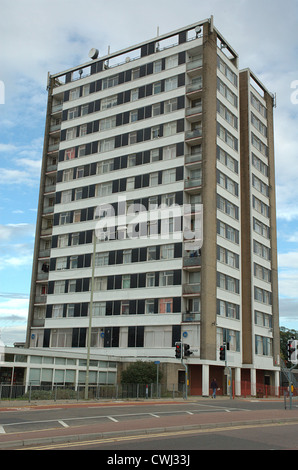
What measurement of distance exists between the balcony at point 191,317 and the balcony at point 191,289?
1.81 meters

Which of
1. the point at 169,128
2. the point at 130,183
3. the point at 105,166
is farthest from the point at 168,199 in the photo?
the point at 105,166

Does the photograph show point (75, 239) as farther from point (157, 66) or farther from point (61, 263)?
point (157, 66)

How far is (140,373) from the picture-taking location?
42.8 m

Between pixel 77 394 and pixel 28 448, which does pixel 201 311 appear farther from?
pixel 28 448

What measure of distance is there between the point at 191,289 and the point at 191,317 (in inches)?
106

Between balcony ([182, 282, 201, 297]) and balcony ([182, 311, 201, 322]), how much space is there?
1814mm

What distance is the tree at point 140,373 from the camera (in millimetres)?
42688

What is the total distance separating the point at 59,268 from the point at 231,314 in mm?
20671

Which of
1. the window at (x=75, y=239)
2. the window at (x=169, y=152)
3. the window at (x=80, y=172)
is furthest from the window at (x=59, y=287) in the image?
the window at (x=169, y=152)

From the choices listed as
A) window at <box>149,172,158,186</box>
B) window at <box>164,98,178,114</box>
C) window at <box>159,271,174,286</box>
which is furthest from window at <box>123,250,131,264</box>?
window at <box>164,98,178,114</box>

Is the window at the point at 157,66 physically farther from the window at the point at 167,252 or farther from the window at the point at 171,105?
the window at the point at 167,252

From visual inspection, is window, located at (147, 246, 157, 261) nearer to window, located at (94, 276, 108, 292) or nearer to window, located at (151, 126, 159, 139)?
window, located at (94, 276, 108, 292)

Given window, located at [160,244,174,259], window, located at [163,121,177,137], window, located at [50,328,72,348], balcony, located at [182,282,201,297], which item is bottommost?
window, located at [50,328,72,348]

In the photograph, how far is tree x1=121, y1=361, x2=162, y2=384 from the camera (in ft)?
140
